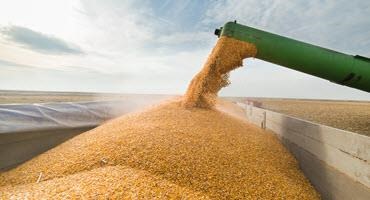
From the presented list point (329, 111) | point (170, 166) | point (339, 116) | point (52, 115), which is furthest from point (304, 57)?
point (329, 111)

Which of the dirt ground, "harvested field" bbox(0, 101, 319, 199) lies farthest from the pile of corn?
the dirt ground

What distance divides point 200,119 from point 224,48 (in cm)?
121

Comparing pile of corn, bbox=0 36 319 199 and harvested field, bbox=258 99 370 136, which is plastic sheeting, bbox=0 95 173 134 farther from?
Answer: harvested field, bbox=258 99 370 136

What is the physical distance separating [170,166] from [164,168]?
0.23 feet

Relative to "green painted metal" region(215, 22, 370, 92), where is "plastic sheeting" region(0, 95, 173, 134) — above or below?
below

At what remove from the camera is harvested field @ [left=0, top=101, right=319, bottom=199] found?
2.51m

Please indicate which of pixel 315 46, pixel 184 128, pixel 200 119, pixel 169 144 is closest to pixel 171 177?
pixel 169 144

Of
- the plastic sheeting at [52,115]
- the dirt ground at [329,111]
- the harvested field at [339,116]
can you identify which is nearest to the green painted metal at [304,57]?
the harvested field at [339,116]

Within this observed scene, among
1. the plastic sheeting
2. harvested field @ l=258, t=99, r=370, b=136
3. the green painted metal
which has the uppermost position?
the green painted metal

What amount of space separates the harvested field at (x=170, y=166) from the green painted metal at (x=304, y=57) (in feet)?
4.73

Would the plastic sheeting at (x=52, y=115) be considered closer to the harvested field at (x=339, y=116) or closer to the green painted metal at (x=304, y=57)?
the green painted metal at (x=304, y=57)

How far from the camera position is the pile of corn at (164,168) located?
240cm

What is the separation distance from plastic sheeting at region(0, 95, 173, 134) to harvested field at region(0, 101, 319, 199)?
19.6 inches

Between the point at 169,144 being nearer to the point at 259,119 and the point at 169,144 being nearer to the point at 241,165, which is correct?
the point at 241,165
